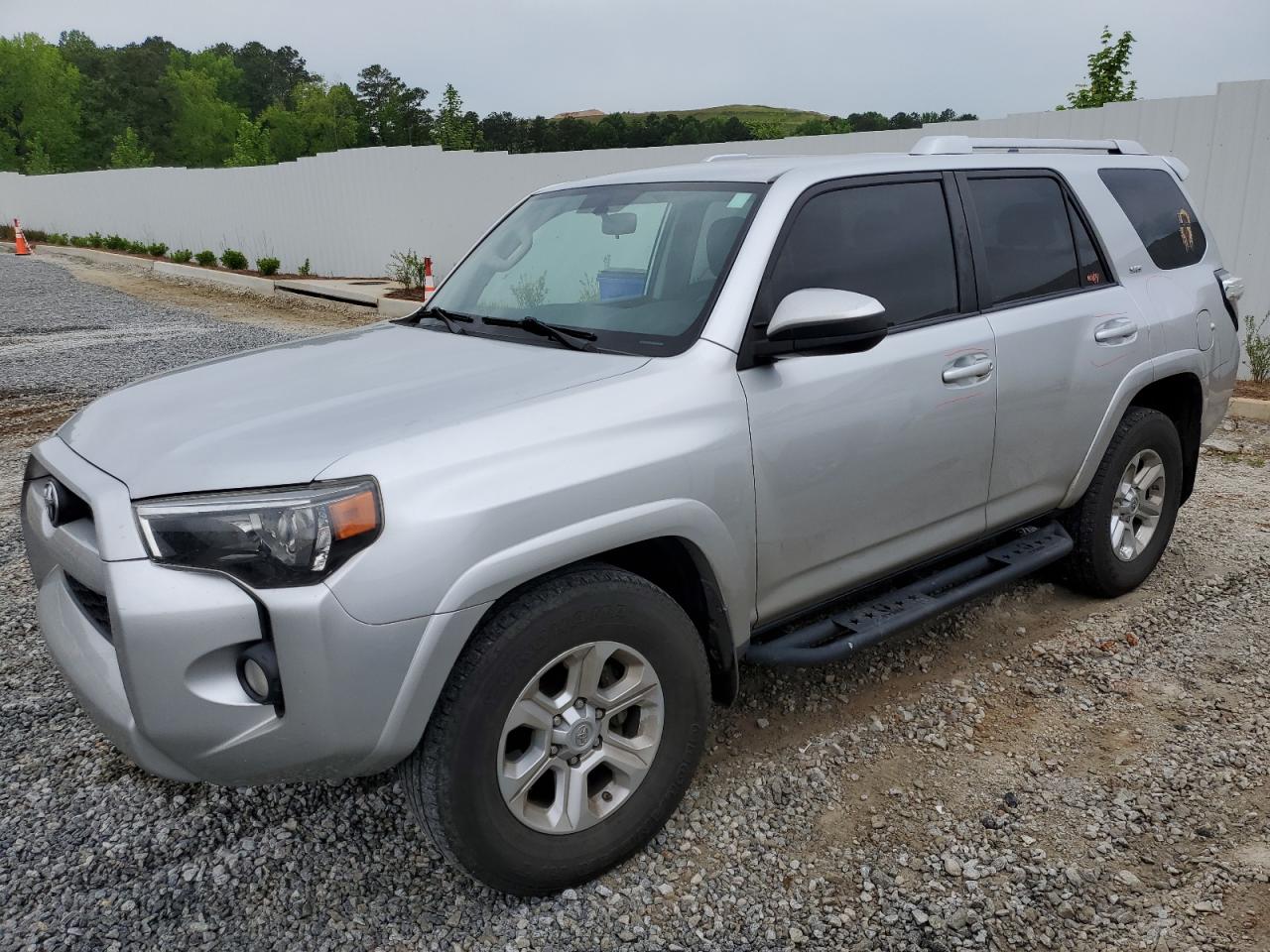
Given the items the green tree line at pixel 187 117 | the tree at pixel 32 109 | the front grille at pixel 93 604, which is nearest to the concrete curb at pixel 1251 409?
the front grille at pixel 93 604

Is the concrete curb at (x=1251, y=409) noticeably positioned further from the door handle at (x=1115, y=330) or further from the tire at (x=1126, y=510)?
the door handle at (x=1115, y=330)

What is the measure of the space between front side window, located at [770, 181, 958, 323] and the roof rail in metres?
0.25

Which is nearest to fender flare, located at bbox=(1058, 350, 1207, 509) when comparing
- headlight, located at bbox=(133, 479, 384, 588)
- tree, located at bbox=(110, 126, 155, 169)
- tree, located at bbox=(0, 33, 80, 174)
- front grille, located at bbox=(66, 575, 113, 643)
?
headlight, located at bbox=(133, 479, 384, 588)

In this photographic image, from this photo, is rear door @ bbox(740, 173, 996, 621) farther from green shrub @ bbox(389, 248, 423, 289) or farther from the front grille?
green shrub @ bbox(389, 248, 423, 289)

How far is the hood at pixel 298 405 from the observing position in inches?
88.5

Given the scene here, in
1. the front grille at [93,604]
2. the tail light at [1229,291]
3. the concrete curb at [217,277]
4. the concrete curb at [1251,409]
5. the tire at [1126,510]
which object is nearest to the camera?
the front grille at [93,604]

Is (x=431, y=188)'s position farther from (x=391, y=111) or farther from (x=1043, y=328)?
(x=391, y=111)

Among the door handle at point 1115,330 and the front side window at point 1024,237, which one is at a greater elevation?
the front side window at point 1024,237

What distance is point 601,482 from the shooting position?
8.01 ft

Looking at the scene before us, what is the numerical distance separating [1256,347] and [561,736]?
323 inches

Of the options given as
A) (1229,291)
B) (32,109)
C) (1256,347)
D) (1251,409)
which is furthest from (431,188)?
(32,109)

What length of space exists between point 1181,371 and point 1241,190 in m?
5.39

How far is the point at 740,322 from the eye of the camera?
2.83m

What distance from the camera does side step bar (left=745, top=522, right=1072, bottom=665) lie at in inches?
119
